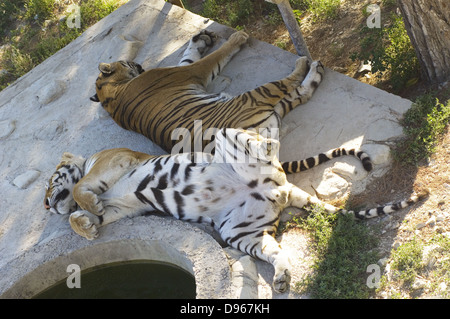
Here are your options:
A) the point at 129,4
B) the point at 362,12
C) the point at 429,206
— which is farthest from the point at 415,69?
the point at 129,4

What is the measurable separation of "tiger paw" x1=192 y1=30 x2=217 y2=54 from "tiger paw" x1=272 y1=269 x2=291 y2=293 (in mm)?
2868

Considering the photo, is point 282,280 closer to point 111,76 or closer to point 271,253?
point 271,253

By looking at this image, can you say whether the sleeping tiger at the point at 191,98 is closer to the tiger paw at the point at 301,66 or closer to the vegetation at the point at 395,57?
the tiger paw at the point at 301,66

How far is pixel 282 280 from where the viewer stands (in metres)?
3.57

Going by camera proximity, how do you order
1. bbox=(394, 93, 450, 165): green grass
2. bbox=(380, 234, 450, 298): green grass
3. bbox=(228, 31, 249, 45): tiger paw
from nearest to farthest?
bbox=(380, 234, 450, 298): green grass
bbox=(394, 93, 450, 165): green grass
bbox=(228, 31, 249, 45): tiger paw

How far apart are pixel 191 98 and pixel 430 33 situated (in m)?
2.05

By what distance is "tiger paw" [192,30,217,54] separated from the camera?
5762 mm

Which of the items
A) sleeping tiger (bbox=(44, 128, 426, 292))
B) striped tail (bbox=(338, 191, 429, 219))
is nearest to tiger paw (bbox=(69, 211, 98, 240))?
sleeping tiger (bbox=(44, 128, 426, 292))

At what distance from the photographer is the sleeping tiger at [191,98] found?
4.56 m

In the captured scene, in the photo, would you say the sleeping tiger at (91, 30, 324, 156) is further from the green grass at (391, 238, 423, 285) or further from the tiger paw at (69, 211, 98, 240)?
the green grass at (391, 238, 423, 285)

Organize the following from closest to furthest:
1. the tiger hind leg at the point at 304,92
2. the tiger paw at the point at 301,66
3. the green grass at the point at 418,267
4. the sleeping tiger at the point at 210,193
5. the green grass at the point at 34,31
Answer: the green grass at the point at 418,267 < the sleeping tiger at the point at 210,193 < the tiger hind leg at the point at 304,92 < the tiger paw at the point at 301,66 < the green grass at the point at 34,31

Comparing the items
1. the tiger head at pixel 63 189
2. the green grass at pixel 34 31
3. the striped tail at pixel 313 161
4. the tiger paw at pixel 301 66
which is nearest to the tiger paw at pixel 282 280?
the striped tail at pixel 313 161
